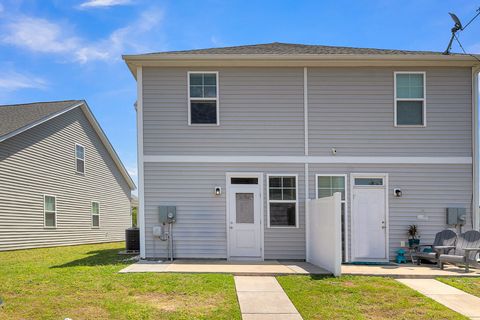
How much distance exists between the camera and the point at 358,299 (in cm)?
602

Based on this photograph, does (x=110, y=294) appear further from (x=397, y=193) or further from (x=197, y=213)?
(x=397, y=193)

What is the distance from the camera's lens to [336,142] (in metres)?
9.63

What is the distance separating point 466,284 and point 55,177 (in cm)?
1387

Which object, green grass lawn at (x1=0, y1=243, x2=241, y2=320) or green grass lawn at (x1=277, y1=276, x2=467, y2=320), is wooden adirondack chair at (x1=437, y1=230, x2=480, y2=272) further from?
green grass lawn at (x1=0, y1=243, x2=241, y2=320)

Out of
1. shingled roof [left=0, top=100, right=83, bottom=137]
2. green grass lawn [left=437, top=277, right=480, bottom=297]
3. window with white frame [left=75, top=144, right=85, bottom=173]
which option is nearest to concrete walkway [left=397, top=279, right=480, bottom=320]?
green grass lawn [left=437, top=277, right=480, bottom=297]

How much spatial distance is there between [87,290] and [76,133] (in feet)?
38.0

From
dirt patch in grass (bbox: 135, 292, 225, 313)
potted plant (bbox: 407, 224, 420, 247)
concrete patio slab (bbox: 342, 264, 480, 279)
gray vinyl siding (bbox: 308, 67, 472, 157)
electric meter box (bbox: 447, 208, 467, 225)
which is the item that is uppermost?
gray vinyl siding (bbox: 308, 67, 472, 157)

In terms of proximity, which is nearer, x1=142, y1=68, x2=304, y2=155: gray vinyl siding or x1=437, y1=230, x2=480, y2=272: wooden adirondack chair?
x1=437, y1=230, x2=480, y2=272: wooden adirondack chair

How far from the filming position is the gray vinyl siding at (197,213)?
9406 mm

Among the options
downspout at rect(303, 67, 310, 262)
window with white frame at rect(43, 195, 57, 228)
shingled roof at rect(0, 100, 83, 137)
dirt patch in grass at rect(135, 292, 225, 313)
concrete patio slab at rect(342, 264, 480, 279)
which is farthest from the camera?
window with white frame at rect(43, 195, 57, 228)

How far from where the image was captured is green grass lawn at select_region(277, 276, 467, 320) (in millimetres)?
5363

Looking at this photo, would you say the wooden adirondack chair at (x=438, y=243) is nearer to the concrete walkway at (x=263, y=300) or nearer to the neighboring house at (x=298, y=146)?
the neighboring house at (x=298, y=146)

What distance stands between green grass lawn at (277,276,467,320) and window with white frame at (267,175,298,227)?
2.23 meters

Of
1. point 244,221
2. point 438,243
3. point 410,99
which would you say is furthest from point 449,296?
point 410,99
